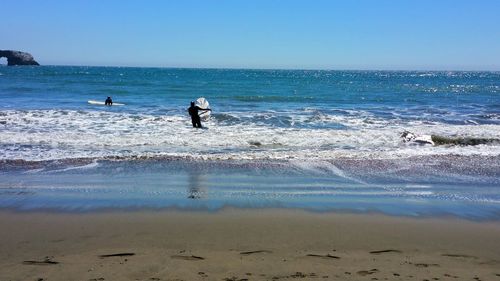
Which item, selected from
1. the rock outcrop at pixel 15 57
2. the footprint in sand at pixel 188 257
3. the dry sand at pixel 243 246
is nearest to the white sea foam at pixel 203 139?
the dry sand at pixel 243 246

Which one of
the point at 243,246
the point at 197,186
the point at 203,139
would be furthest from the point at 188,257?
the point at 203,139

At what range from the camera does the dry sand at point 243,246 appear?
508 cm

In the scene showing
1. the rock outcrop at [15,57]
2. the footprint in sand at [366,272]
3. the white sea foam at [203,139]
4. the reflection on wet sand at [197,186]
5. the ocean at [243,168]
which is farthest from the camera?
the rock outcrop at [15,57]

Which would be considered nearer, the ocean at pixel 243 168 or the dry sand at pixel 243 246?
the dry sand at pixel 243 246

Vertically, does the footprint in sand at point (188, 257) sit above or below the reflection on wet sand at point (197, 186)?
below

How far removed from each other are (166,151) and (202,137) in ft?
8.93

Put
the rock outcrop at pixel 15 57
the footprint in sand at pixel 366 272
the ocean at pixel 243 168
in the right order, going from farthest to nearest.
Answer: the rock outcrop at pixel 15 57, the ocean at pixel 243 168, the footprint in sand at pixel 366 272

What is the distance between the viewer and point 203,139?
49.6 ft

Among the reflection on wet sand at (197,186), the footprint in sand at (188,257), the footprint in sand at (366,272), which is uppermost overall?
the footprint in sand at (366,272)

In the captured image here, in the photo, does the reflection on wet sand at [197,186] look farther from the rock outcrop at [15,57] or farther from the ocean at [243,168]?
the rock outcrop at [15,57]

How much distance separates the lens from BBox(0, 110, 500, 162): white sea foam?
12727mm

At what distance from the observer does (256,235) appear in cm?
635

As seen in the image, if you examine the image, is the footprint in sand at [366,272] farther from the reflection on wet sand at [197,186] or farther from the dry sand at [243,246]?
the reflection on wet sand at [197,186]

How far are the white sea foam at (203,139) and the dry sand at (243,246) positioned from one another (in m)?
5.27
